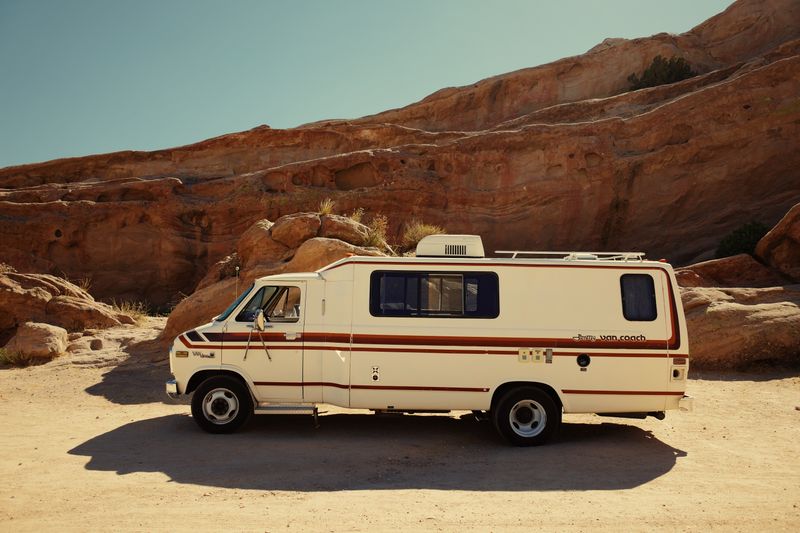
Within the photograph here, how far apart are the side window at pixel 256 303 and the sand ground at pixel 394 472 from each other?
171 centimetres

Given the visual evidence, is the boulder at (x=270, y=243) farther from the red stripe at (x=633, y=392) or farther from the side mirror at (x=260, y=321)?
the red stripe at (x=633, y=392)

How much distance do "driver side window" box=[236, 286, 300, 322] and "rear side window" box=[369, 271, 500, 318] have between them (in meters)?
1.19

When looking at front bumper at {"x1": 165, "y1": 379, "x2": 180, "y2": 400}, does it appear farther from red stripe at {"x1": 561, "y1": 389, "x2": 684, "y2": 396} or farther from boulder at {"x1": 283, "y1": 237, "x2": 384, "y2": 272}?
boulder at {"x1": 283, "y1": 237, "x2": 384, "y2": 272}

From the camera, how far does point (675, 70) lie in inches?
1267

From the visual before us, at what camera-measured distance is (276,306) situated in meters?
8.52

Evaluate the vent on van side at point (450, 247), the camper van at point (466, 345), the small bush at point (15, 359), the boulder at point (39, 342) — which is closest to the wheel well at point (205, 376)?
the camper van at point (466, 345)

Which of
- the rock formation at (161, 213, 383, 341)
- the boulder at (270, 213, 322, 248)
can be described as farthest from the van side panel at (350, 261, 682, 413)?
the boulder at (270, 213, 322, 248)

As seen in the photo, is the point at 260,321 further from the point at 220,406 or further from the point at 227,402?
the point at 220,406

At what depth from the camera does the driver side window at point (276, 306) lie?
8.48 m

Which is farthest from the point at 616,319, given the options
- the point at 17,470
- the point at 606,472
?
the point at 17,470

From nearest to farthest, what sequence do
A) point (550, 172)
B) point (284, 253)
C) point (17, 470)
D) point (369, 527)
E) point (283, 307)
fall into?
point (369, 527), point (17, 470), point (283, 307), point (284, 253), point (550, 172)

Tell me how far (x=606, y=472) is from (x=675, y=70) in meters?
31.3

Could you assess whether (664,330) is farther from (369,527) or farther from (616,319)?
(369,527)

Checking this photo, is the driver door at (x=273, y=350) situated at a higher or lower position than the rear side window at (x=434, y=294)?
lower
